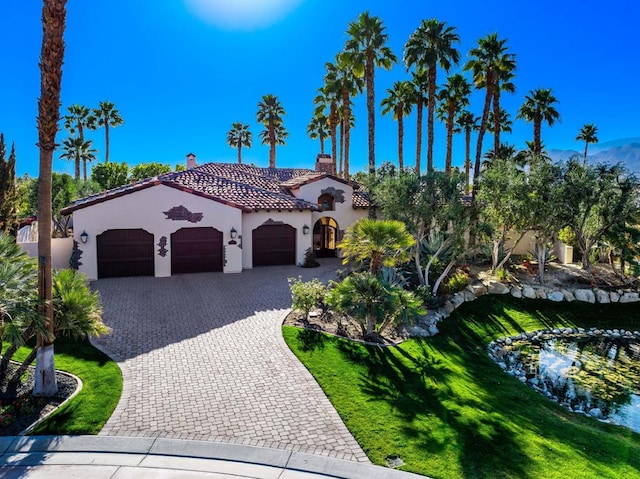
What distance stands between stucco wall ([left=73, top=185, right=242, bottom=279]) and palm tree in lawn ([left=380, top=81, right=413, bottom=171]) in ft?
65.7

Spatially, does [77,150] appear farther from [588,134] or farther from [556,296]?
[588,134]

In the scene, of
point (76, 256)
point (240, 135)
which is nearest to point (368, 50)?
point (76, 256)

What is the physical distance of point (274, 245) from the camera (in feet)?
88.7

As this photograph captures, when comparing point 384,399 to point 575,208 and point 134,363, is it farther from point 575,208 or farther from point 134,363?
point 575,208

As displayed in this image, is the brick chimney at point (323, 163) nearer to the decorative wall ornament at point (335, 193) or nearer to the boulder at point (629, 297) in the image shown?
the decorative wall ornament at point (335, 193)

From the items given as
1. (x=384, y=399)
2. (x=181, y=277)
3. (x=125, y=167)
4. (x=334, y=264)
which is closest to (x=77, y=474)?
(x=384, y=399)

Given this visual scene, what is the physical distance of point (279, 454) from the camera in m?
8.86

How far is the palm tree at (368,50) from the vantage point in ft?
104

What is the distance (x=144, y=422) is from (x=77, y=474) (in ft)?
5.88

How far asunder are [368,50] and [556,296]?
20.9 metres

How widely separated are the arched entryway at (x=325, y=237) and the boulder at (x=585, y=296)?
14.8 metres

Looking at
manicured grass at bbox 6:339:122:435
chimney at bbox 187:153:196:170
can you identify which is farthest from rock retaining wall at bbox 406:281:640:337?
chimney at bbox 187:153:196:170

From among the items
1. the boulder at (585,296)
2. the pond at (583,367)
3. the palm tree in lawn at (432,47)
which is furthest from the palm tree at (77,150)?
the boulder at (585,296)

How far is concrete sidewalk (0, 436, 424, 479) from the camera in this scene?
820cm
